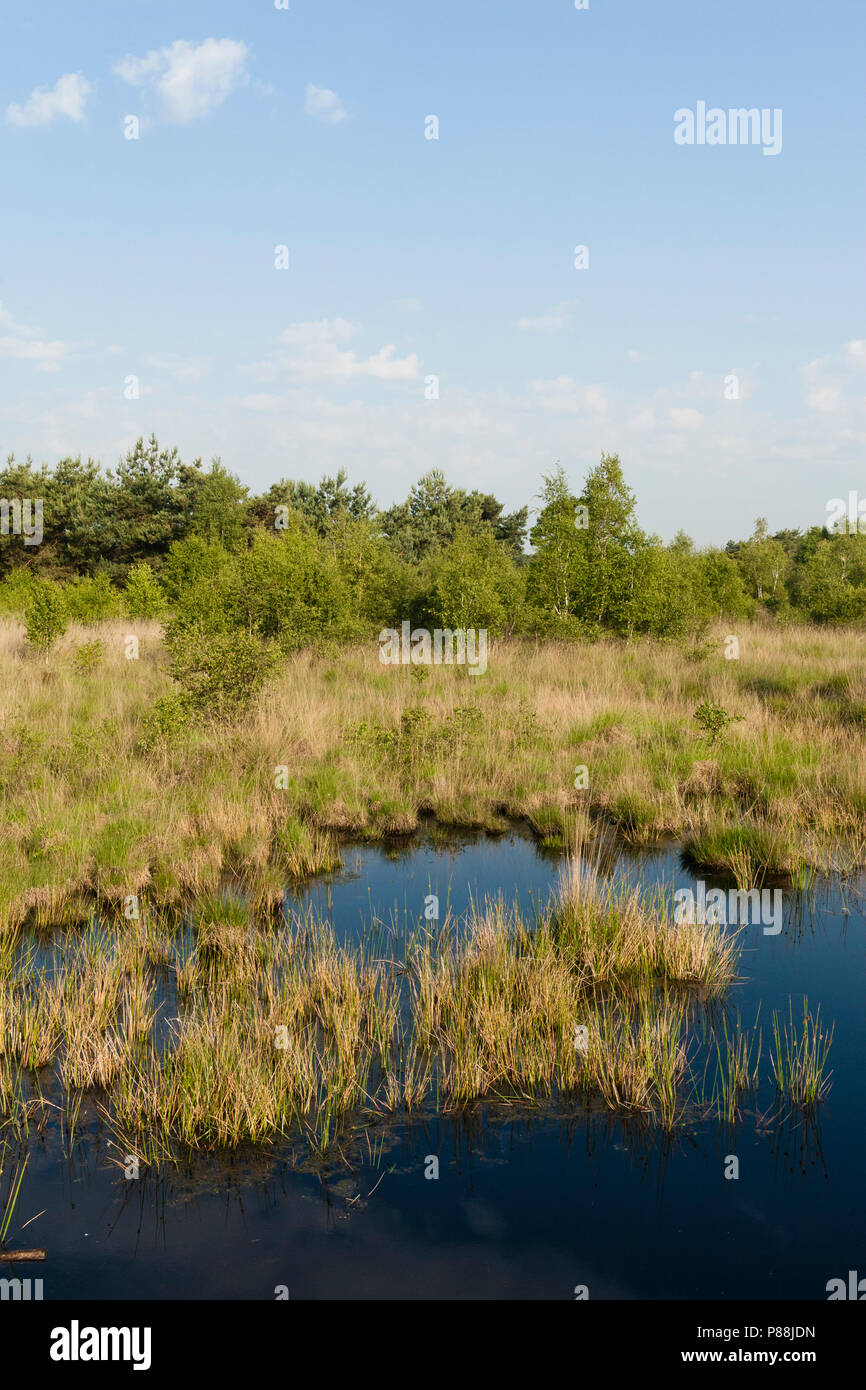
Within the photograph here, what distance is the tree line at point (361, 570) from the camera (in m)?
21.2

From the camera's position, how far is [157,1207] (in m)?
4.15

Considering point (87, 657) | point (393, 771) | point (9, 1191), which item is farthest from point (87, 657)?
point (9, 1191)

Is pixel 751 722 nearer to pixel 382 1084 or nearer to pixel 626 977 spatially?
pixel 626 977

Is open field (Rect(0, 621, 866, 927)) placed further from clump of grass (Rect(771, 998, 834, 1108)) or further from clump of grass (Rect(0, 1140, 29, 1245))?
clump of grass (Rect(0, 1140, 29, 1245))

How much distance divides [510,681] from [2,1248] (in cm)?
1365

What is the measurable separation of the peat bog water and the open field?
3.63m

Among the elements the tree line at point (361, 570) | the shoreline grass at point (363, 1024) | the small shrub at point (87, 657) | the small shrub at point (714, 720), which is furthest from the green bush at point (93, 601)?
the shoreline grass at point (363, 1024)

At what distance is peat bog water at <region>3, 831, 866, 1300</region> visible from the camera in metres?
3.72
